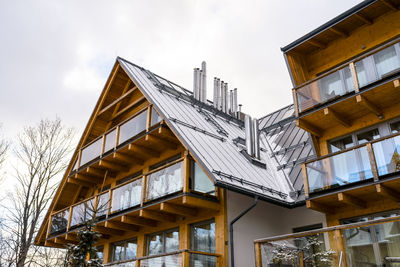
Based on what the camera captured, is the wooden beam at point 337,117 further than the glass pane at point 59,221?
No

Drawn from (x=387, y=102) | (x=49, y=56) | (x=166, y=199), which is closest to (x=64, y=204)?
(x=49, y=56)

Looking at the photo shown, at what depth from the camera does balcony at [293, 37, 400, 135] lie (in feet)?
37.7

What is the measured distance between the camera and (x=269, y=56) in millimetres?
26406

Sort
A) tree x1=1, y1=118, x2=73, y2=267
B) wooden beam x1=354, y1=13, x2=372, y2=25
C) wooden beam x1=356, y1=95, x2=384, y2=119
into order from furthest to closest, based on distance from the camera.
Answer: tree x1=1, y1=118, x2=73, y2=267, wooden beam x1=354, y1=13, x2=372, y2=25, wooden beam x1=356, y1=95, x2=384, y2=119

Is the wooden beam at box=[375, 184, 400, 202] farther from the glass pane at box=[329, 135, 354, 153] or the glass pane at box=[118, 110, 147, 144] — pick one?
the glass pane at box=[118, 110, 147, 144]

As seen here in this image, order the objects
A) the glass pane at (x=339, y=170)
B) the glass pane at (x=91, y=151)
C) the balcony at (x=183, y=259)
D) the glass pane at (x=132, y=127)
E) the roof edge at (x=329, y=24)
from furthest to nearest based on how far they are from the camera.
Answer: the glass pane at (x=91, y=151)
the glass pane at (x=132, y=127)
the roof edge at (x=329, y=24)
the balcony at (x=183, y=259)
the glass pane at (x=339, y=170)

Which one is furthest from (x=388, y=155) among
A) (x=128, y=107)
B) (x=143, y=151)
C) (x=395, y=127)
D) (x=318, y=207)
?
(x=128, y=107)

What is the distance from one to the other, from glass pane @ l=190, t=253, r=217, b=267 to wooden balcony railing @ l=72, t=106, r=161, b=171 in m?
5.45

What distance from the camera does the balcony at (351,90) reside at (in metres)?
11.5

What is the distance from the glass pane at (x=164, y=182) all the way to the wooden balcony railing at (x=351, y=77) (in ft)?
14.6

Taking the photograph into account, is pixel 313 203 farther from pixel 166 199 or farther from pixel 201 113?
pixel 201 113

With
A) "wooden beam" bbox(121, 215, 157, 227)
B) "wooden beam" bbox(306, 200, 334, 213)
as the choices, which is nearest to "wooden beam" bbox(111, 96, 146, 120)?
"wooden beam" bbox(121, 215, 157, 227)

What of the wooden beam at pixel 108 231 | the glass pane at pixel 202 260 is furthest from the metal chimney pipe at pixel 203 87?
the glass pane at pixel 202 260

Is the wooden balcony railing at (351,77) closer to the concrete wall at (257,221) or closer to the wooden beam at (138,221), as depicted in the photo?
the concrete wall at (257,221)
